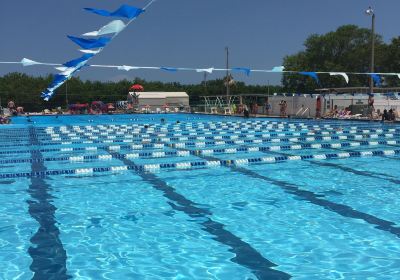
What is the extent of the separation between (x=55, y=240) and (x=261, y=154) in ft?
23.0

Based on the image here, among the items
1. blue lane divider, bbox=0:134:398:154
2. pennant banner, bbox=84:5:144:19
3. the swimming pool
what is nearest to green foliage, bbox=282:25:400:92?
blue lane divider, bbox=0:134:398:154

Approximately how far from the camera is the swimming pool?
4.02 m

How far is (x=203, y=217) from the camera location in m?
5.60

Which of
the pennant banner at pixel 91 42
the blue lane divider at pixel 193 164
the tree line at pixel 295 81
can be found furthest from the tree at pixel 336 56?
the pennant banner at pixel 91 42

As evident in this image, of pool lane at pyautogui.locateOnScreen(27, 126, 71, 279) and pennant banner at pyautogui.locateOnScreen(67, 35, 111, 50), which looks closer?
pool lane at pyautogui.locateOnScreen(27, 126, 71, 279)

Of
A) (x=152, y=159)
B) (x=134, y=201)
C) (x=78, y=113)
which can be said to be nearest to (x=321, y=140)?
(x=152, y=159)

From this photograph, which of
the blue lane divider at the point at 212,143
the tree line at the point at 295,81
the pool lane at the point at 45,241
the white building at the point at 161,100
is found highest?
the tree line at the point at 295,81

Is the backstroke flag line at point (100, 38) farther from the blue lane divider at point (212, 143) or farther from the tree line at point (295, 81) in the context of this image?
the tree line at point (295, 81)

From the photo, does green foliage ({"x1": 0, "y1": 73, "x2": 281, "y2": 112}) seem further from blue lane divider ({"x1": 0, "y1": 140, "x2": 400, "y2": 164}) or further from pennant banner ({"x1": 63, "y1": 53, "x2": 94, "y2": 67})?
pennant banner ({"x1": 63, "y1": 53, "x2": 94, "y2": 67})

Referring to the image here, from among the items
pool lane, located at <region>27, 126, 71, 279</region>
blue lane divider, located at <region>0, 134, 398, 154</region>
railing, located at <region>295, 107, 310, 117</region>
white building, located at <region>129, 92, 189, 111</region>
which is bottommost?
pool lane, located at <region>27, 126, 71, 279</region>

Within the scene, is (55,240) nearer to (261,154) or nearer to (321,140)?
(261,154)

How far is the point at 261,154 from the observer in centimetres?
1103

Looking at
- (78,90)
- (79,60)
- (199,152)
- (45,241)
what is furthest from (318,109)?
(78,90)

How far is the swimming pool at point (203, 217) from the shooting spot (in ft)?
13.2
